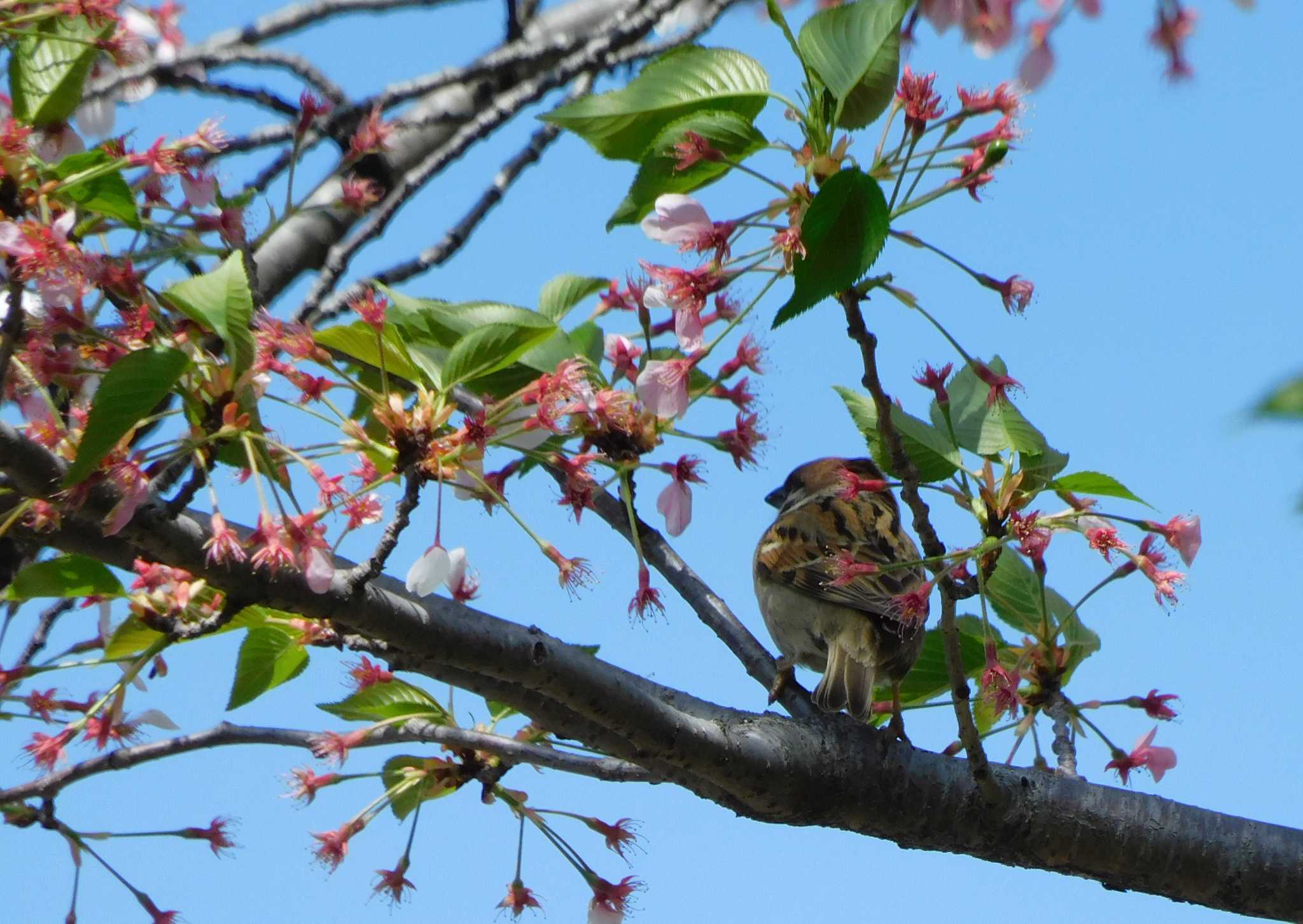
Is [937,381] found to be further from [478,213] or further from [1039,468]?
[478,213]

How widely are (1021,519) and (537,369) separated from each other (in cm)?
116

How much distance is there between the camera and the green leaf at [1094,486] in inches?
117

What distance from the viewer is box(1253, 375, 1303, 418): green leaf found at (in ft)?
2.84

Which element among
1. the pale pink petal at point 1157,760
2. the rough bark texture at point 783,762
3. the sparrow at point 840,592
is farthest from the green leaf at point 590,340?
the pale pink petal at point 1157,760

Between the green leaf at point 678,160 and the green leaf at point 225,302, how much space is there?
32.2 inches

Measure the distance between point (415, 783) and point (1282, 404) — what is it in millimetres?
3103

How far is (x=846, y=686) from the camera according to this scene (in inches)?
153

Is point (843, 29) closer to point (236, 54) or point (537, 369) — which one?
point (537, 369)

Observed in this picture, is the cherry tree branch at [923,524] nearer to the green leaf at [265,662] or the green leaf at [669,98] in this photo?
the green leaf at [669,98]

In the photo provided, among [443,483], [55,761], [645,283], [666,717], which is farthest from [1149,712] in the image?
[55,761]

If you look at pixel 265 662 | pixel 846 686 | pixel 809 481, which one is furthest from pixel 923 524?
pixel 809 481

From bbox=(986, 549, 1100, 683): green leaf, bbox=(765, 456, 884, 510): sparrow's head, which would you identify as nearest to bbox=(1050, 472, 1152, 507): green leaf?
bbox=(986, 549, 1100, 683): green leaf

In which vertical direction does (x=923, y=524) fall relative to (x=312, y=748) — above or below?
above

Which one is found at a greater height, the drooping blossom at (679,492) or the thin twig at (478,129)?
the thin twig at (478,129)
